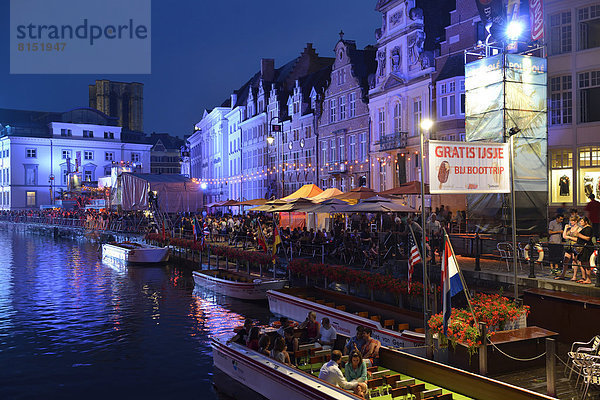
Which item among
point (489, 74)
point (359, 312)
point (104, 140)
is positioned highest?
point (104, 140)

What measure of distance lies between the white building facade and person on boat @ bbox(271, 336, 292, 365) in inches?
3667

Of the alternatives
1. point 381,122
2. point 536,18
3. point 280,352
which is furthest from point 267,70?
point 280,352

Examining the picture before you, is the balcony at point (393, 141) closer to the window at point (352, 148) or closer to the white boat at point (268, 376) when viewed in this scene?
the window at point (352, 148)

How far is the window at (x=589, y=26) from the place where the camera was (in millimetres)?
26781

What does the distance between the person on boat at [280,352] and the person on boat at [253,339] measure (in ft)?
3.42

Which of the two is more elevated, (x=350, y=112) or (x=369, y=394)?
(x=350, y=112)

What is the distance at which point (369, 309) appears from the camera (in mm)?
18422

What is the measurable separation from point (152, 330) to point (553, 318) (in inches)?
518

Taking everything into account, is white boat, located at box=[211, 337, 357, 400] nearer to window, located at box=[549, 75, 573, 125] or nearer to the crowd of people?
the crowd of people

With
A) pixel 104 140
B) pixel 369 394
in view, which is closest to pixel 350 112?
pixel 369 394

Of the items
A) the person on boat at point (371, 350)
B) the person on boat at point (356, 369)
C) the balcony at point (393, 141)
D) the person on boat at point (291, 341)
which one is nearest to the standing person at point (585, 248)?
the person on boat at point (371, 350)

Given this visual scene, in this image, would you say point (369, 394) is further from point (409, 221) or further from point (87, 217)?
point (87, 217)

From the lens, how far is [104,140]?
110 meters

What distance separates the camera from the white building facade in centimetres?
10288
